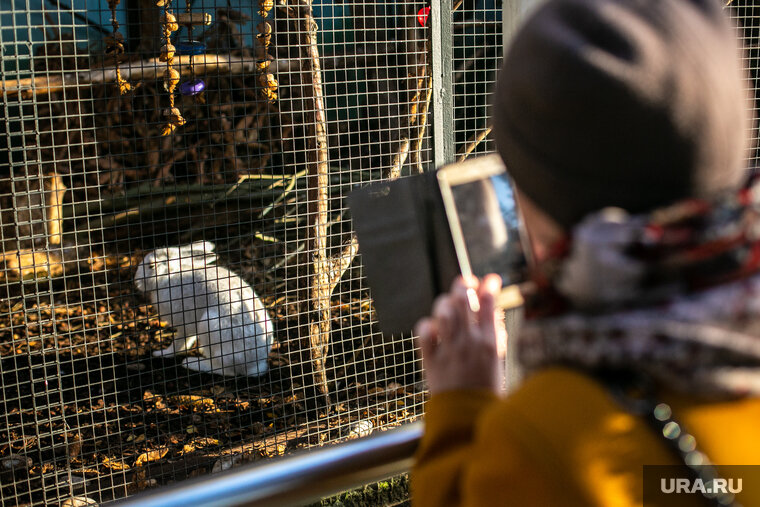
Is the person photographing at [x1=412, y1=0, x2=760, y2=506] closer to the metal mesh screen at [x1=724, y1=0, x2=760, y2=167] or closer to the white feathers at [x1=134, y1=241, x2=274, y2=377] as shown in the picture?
the metal mesh screen at [x1=724, y1=0, x2=760, y2=167]

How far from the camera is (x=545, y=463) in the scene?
0.49 m

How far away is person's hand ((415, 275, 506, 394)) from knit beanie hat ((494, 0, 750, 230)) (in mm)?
146

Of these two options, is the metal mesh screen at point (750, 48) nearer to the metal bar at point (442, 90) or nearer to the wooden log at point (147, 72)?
the metal bar at point (442, 90)

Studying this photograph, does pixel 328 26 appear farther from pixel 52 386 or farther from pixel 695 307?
pixel 695 307

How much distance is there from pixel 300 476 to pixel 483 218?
379mm

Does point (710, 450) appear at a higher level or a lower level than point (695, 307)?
lower

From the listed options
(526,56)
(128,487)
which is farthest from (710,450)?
(128,487)

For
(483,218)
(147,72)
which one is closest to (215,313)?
(147,72)

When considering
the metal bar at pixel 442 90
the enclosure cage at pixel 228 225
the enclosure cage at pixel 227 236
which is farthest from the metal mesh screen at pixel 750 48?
the metal bar at pixel 442 90

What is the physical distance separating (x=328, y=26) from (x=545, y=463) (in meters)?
3.99

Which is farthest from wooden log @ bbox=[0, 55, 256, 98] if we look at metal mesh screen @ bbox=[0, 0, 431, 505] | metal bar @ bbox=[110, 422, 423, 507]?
metal bar @ bbox=[110, 422, 423, 507]

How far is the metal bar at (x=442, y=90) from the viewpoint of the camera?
2195mm

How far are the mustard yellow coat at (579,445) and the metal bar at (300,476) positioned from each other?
0.75ft

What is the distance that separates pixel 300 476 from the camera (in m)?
0.71
